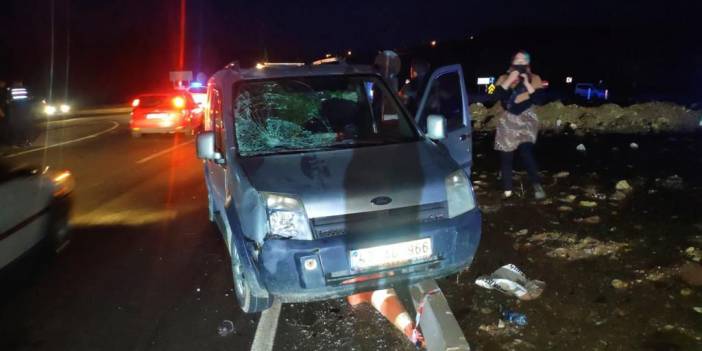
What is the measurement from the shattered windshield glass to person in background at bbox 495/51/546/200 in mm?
2262

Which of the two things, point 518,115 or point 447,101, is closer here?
point 447,101

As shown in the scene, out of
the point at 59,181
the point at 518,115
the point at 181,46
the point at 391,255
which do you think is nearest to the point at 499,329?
the point at 391,255

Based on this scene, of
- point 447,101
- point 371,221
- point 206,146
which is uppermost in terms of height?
point 447,101

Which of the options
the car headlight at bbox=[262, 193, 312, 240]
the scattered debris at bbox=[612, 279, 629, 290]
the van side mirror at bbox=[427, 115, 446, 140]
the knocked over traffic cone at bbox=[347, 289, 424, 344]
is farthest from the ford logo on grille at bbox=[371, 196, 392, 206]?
the scattered debris at bbox=[612, 279, 629, 290]

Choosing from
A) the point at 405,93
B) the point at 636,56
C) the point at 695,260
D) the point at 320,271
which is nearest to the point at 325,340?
the point at 320,271

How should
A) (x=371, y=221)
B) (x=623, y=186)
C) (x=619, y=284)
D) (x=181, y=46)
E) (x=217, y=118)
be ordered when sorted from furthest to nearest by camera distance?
(x=181, y=46)
(x=623, y=186)
(x=217, y=118)
(x=619, y=284)
(x=371, y=221)

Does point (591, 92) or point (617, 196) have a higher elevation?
point (591, 92)

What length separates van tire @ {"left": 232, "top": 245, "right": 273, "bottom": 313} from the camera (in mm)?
4019

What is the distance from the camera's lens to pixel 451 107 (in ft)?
20.6

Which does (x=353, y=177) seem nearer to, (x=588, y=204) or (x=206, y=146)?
(x=206, y=146)

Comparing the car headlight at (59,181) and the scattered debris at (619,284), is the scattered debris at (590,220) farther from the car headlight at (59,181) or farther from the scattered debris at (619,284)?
the car headlight at (59,181)

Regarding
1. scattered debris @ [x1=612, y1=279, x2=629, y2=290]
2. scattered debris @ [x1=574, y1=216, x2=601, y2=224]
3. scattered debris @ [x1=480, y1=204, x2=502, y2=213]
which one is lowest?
scattered debris @ [x1=612, y1=279, x2=629, y2=290]

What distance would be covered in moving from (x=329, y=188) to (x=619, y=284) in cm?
252

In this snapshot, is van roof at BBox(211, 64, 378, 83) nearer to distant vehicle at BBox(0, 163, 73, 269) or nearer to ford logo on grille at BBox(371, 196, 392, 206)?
ford logo on grille at BBox(371, 196, 392, 206)
